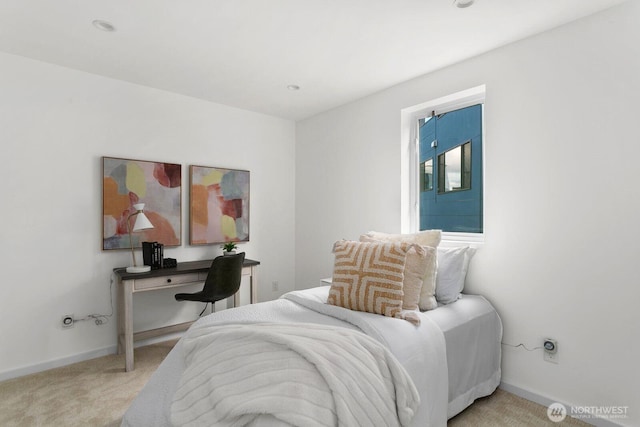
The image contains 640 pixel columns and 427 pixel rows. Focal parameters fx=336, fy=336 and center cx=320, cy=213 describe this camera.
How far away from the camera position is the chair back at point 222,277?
9.78ft

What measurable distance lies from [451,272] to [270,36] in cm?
208

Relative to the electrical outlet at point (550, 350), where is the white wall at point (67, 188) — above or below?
above

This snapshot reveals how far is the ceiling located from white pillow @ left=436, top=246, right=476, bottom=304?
1500 millimetres

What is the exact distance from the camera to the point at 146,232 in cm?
321

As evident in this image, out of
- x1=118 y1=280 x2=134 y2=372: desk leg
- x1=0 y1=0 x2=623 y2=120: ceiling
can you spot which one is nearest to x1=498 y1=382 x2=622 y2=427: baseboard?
x1=0 y1=0 x2=623 y2=120: ceiling

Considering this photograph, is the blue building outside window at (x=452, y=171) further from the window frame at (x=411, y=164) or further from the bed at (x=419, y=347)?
the bed at (x=419, y=347)

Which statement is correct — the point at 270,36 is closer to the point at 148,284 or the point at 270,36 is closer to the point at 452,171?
the point at 452,171

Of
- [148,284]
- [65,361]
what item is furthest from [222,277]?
[65,361]

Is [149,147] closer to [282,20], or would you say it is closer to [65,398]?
[282,20]

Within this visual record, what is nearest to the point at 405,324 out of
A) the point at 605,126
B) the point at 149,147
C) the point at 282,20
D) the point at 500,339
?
the point at 500,339

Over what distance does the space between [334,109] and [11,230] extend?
311 cm

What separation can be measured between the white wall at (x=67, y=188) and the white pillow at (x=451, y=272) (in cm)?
243

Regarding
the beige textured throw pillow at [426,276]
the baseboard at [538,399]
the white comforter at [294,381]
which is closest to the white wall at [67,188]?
the white comforter at [294,381]

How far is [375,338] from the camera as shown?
5.49 ft
